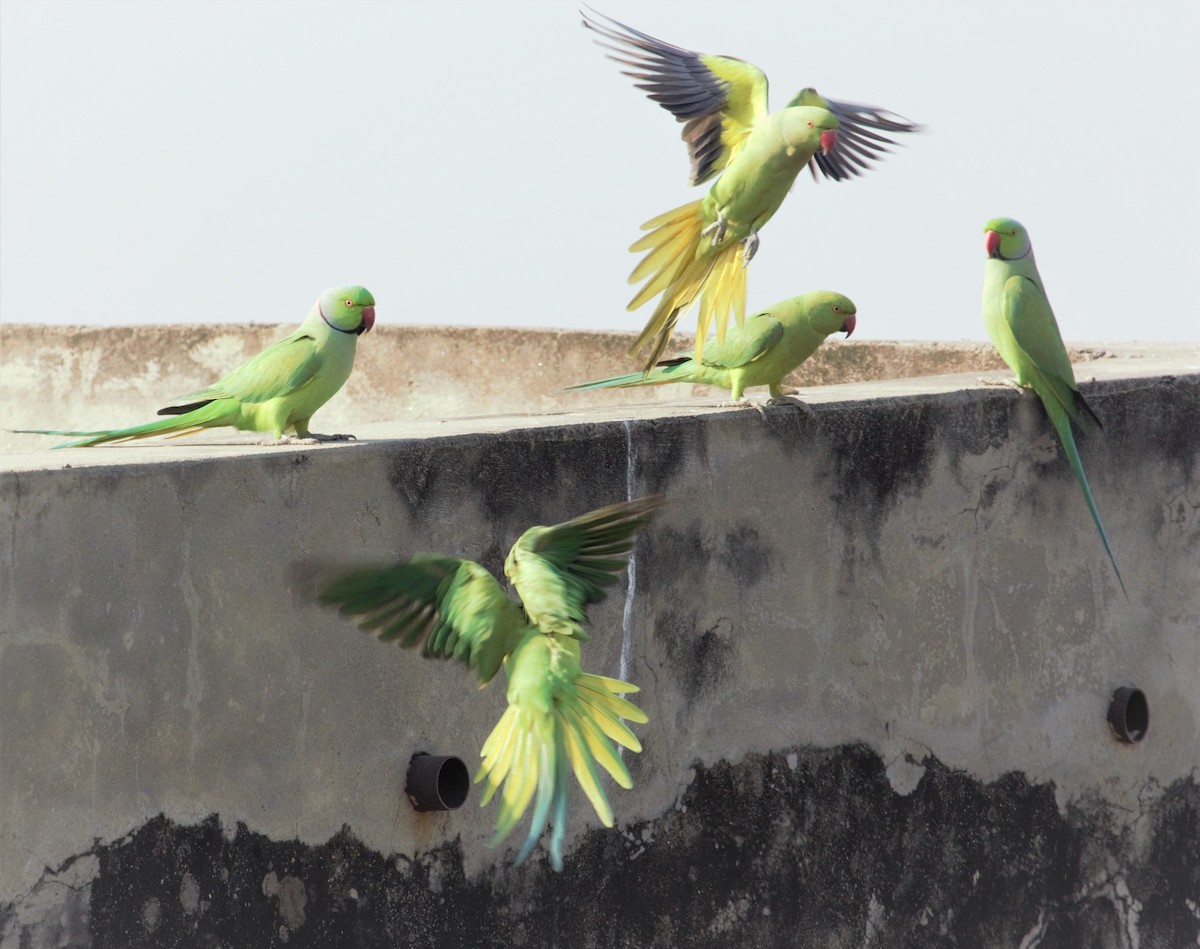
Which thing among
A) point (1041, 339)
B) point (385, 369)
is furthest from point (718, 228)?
point (385, 369)

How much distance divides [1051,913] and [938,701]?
77cm

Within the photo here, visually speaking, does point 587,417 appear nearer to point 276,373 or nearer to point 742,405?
point 742,405

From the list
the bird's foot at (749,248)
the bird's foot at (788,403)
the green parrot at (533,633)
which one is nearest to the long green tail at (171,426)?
the green parrot at (533,633)

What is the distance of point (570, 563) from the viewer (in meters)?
3.17

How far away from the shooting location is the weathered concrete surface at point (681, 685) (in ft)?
9.94

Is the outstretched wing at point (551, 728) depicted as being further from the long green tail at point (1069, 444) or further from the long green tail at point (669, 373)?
the long green tail at point (1069, 444)

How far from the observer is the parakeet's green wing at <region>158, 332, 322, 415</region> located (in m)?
3.71

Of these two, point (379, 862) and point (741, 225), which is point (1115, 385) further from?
point (379, 862)

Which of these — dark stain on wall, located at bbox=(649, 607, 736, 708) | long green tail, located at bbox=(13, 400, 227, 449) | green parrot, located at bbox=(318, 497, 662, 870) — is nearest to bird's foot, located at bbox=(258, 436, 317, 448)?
long green tail, located at bbox=(13, 400, 227, 449)

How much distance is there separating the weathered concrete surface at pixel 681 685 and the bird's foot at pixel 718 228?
0.50 metres

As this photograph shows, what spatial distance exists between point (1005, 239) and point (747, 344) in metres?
0.93

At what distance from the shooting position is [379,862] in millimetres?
3416

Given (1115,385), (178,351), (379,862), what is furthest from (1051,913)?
(178,351)

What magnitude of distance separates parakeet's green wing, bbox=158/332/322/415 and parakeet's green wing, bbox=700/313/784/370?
125 centimetres
